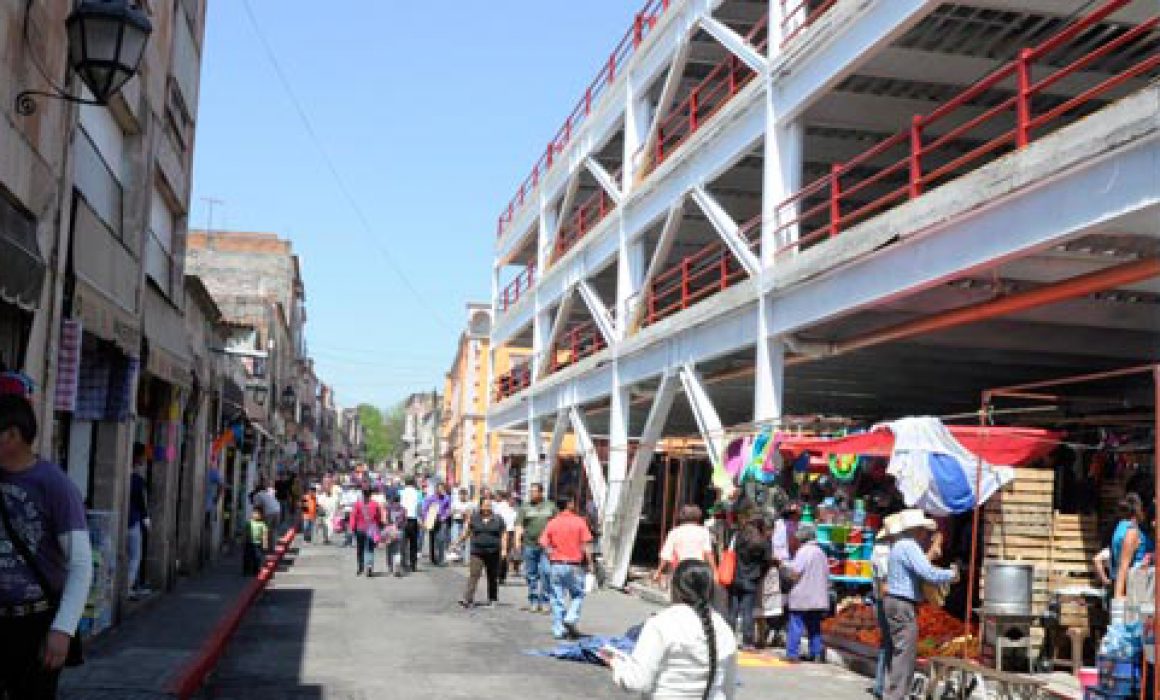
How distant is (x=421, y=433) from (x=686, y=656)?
134m

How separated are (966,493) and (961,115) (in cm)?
867

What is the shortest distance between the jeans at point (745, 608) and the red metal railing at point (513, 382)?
2252 cm

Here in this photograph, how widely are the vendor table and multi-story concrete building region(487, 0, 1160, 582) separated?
11.7 feet

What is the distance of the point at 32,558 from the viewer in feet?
16.2

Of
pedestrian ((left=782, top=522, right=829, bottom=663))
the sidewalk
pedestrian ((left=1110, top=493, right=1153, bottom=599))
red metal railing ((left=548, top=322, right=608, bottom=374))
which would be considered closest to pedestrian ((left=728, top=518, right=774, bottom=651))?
pedestrian ((left=782, top=522, right=829, bottom=663))

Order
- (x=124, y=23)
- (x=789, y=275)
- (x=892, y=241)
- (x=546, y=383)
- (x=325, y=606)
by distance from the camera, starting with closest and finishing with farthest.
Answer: (x=124, y=23), (x=892, y=241), (x=789, y=275), (x=325, y=606), (x=546, y=383)

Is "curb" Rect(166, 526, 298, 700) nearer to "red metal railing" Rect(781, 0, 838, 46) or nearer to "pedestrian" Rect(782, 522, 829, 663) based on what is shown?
"pedestrian" Rect(782, 522, 829, 663)

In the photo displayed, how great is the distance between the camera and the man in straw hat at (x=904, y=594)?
33.5ft

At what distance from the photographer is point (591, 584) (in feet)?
71.2

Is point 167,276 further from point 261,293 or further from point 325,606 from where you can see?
point 261,293

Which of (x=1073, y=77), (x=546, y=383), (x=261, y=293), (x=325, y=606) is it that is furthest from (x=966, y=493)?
(x=261, y=293)

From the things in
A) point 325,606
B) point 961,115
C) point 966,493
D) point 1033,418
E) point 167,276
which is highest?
point 961,115

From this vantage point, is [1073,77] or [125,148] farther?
[1073,77]

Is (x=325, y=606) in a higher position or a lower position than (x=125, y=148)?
lower
